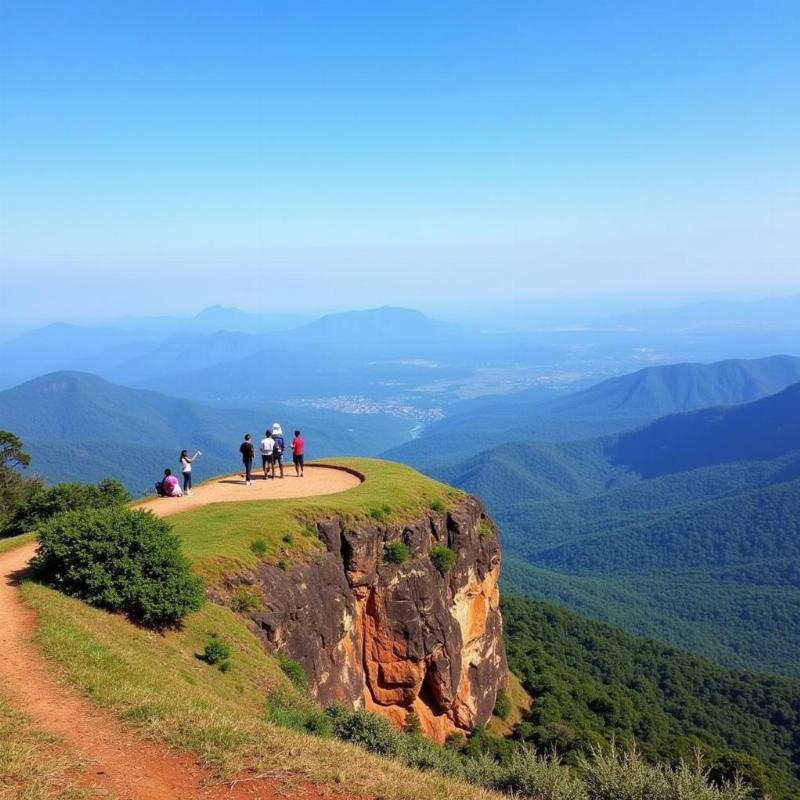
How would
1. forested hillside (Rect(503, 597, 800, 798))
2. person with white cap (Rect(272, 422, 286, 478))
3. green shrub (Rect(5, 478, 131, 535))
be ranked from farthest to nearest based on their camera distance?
forested hillside (Rect(503, 597, 800, 798)) < person with white cap (Rect(272, 422, 286, 478)) < green shrub (Rect(5, 478, 131, 535))

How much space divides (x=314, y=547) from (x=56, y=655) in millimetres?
12138

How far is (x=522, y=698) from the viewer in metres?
40.8

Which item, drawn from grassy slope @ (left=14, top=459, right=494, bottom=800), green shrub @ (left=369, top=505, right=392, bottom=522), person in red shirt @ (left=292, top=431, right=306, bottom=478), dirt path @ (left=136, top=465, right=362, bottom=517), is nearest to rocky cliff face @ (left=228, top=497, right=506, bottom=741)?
green shrub @ (left=369, top=505, right=392, bottom=522)

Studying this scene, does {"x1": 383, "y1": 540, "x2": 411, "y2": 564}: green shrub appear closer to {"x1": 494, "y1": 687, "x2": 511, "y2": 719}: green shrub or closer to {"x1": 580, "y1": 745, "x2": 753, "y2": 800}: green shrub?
{"x1": 580, "y1": 745, "x2": 753, "y2": 800}: green shrub

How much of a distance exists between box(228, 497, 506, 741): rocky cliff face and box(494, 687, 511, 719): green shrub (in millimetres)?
1323

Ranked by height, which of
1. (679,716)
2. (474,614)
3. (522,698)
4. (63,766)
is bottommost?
(679,716)

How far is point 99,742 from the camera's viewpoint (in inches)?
391

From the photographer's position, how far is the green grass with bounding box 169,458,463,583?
20.8 metres

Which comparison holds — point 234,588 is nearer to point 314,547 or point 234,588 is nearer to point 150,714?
point 314,547

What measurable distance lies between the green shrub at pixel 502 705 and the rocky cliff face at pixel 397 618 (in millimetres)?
1323

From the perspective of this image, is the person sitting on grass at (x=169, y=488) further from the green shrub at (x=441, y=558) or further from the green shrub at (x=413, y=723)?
the green shrub at (x=413, y=723)

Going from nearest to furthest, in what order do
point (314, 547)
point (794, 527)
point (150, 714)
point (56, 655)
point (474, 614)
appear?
point (150, 714) < point (56, 655) < point (314, 547) < point (474, 614) < point (794, 527)

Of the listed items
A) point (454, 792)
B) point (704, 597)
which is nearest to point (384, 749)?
point (454, 792)

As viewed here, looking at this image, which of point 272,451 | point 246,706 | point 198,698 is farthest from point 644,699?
point 198,698
